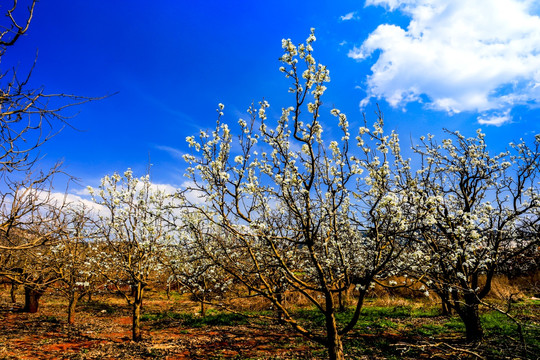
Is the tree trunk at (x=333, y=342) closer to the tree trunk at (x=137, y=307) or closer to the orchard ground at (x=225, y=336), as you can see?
the orchard ground at (x=225, y=336)

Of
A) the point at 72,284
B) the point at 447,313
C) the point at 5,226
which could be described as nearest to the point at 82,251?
the point at 72,284

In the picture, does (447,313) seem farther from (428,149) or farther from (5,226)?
(5,226)

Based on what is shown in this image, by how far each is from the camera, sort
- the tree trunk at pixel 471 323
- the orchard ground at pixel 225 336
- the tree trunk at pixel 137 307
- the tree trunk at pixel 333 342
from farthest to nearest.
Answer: the tree trunk at pixel 137 307 → the orchard ground at pixel 225 336 → the tree trunk at pixel 471 323 → the tree trunk at pixel 333 342

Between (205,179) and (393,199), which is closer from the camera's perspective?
(393,199)

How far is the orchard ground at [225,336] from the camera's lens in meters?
9.77

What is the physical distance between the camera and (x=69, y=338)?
11.9 m

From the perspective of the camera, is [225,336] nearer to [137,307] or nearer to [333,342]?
Answer: [137,307]

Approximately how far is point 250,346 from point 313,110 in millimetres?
10518

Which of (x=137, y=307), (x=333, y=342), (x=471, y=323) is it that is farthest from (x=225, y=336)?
(x=471, y=323)

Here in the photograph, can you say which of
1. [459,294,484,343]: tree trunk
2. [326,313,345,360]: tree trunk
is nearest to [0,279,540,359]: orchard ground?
[459,294,484,343]: tree trunk

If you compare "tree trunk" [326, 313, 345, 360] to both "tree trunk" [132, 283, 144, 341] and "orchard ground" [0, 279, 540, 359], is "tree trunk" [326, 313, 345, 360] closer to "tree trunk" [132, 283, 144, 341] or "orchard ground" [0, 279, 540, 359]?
"orchard ground" [0, 279, 540, 359]

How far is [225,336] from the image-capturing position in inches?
502

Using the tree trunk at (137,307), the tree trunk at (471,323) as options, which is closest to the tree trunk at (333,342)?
the tree trunk at (471,323)

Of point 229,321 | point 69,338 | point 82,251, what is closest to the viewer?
point 69,338
